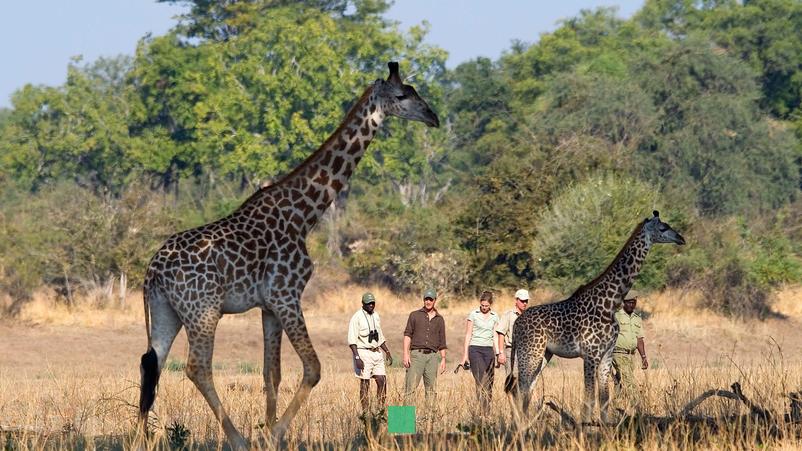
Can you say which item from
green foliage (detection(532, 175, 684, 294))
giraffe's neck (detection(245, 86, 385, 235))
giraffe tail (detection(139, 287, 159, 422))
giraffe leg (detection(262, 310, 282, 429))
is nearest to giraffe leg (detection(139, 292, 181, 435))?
giraffe tail (detection(139, 287, 159, 422))

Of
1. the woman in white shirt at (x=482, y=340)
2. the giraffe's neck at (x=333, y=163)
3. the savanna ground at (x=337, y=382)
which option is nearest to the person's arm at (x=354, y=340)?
the savanna ground at (x=337, y=382)

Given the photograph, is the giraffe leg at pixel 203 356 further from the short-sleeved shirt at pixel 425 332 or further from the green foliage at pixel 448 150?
the green foliage at pixel 448 150

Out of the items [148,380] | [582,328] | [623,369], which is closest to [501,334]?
[623,369]

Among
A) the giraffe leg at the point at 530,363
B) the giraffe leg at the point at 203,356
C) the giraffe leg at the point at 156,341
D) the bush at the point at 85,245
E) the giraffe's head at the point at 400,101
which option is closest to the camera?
the giraffe leg at the point at 203,356

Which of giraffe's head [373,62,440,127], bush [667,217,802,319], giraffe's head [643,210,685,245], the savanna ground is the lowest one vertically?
the savanna ground

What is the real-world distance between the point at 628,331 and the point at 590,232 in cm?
1617

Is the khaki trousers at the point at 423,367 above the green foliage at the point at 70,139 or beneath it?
beneath

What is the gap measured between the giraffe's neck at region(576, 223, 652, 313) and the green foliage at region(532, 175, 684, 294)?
694 inches

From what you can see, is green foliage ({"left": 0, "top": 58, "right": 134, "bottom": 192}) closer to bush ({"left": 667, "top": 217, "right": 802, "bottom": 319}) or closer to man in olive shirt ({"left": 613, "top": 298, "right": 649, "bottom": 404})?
bush ({"left": 667, "top": 217, "right": 802, "bottom": 319})

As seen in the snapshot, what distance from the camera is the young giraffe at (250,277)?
1152 cm

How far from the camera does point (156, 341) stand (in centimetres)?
1174

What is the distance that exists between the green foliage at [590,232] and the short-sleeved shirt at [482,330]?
16.0 m

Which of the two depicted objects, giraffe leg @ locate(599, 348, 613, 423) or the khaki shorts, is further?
the khaki shorts

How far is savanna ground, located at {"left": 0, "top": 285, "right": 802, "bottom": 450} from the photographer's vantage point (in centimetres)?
1123
